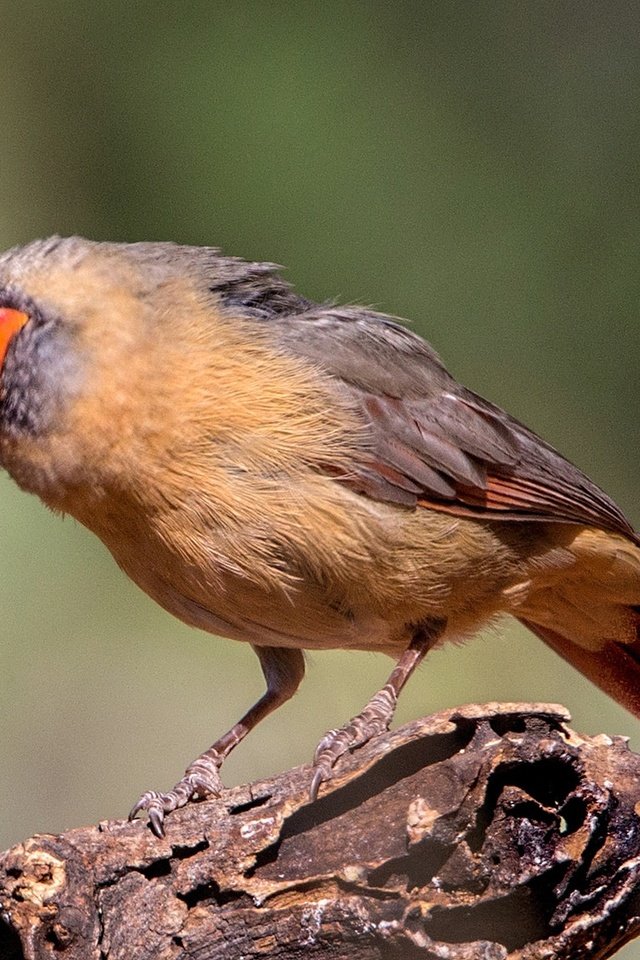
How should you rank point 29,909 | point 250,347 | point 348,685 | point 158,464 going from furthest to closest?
point 348,685 < point 250,347 < point 158,464 < point 29,909

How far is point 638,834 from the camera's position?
9.96ft

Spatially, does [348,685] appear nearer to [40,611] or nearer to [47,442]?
[40,611]

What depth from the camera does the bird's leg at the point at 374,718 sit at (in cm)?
330

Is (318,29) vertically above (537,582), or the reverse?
(318,29)

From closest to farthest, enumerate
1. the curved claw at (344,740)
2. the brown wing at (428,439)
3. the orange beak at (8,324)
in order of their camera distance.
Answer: the curved claw at (344,740) → the orange beak at (8,324) → the brown wing at (428,439)

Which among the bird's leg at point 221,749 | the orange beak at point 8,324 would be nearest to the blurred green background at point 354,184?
the bird's leg at point 221,749

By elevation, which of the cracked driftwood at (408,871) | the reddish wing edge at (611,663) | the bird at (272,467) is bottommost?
the cracked driftwood at (408,871)

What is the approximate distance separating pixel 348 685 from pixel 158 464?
2725 millimetres

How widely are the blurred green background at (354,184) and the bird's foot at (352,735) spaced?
2333 millimetres

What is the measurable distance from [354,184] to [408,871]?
4286mm

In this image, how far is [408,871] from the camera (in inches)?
119

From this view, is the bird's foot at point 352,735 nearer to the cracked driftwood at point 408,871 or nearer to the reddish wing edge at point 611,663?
the cracked driftwood at point 408,871

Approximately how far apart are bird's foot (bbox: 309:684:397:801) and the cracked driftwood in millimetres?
58

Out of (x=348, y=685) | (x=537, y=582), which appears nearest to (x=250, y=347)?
(x=537, y=582)
